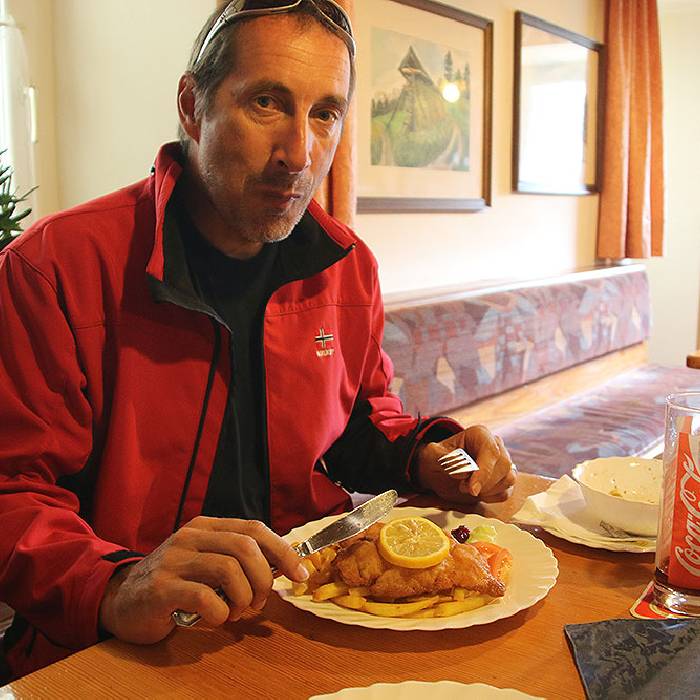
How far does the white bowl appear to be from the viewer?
110 centimetres

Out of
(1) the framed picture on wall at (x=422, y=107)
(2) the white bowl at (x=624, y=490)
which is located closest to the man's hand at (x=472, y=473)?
(2) the white bowl at (x=624, y=490)

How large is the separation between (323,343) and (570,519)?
0.49 m

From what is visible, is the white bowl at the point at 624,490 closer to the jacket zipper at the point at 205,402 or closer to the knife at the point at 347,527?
the knife at the point at 347,527

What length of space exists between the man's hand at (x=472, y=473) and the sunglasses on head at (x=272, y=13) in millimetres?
657

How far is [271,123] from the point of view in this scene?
1277mm

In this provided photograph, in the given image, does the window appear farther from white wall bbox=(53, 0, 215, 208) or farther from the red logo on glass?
the red logo on glass

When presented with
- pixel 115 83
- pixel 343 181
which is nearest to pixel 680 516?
pixel 343 181

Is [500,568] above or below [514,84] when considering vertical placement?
below

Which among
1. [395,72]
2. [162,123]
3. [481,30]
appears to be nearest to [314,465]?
[162,123]

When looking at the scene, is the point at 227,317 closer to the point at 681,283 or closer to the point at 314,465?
the point at 314,465

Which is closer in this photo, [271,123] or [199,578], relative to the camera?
[199,578]

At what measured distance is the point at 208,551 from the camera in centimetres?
87

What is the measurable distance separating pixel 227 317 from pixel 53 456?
35 centimetres

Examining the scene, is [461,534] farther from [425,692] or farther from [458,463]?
[425,692]
